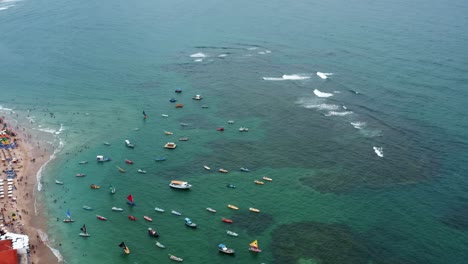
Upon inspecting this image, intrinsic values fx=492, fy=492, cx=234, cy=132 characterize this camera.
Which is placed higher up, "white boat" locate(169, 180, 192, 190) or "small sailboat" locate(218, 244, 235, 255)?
"white boat" locate(169, 180, 192, 190)

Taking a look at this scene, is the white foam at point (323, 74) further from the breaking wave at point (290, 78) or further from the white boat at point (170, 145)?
the white boat at point (170, 145)

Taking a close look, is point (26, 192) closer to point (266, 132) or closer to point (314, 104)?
point (266, 132)

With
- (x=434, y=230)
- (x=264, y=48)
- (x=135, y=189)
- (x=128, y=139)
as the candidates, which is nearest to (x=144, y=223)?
(x=135, y=189)

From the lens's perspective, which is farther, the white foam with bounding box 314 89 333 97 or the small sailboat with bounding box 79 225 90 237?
the white foam with bounding box 314 89 333 97

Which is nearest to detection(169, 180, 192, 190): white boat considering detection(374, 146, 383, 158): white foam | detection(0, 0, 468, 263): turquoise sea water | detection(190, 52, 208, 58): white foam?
detection(0, 0, 468, 263): turquoise sea water

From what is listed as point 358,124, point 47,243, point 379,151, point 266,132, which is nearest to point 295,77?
point 358,124

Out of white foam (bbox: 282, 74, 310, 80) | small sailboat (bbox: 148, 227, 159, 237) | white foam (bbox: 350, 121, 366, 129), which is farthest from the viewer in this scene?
white foam (bbox: 282, 74, 310, 80)

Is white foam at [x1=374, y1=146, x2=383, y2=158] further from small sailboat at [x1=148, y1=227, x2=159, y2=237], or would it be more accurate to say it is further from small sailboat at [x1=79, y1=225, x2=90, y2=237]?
small sailboat at [x1=79, y1=225, x2=90, y2=237]

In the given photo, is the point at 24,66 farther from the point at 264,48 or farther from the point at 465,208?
the point at 465,208
